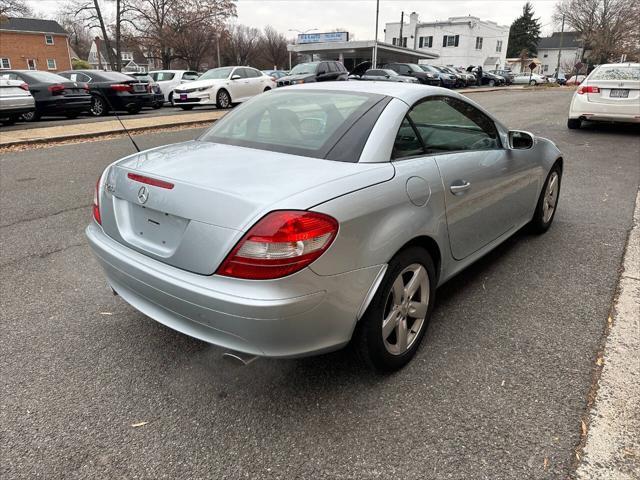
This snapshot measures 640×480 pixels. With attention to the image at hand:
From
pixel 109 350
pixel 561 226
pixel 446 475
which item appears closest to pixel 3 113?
pixel 109 350

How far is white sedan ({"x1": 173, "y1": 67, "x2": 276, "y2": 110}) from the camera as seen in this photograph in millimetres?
16531

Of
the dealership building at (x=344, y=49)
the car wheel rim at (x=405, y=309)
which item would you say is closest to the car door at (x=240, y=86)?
the car wheel rim at (x=405, y=309)

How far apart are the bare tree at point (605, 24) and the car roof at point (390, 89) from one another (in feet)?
191

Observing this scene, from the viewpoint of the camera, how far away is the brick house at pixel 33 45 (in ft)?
188

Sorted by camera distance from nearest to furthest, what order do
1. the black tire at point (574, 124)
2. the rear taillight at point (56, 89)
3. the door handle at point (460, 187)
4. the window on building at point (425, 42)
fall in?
the door handle at point (460, 187) → the black tire at point (574, 124) → the rear taillight at point (56, 89) → the window on building at point (425, 42)

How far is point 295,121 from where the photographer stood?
3029 mm

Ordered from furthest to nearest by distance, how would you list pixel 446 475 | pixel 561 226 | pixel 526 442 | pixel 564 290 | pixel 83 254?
1. pixel 561 226
2. pixel 83 254
3. pixel 564 290
4. pixel 526 442
5. pixel 446 475

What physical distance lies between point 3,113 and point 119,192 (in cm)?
1167

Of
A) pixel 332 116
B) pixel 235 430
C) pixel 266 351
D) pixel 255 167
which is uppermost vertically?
pixel 332 116

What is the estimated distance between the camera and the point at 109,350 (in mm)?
2848

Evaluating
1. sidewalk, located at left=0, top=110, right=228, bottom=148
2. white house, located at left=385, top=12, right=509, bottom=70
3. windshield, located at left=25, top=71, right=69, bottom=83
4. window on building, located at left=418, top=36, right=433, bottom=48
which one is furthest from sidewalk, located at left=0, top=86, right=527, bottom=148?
window on building, located at left=418, top=36, right=433, bottom=48

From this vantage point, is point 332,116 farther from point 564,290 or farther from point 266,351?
→ point 564,290

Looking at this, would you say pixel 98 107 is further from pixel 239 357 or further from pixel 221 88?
pixel 239 357

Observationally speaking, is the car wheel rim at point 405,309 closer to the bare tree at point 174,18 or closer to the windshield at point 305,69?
the windshield at point 305,69
